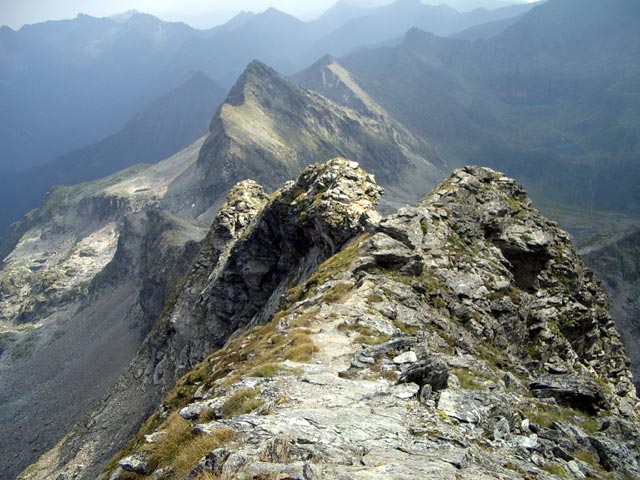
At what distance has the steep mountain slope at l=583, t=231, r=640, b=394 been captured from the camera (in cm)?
13538

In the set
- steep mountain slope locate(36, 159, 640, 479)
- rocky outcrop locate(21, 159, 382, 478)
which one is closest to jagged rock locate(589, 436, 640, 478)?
Answer: steep mountain slope locate(36, 159, 640, 479)

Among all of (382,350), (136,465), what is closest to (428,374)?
(382,350)

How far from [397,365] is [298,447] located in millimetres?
8726

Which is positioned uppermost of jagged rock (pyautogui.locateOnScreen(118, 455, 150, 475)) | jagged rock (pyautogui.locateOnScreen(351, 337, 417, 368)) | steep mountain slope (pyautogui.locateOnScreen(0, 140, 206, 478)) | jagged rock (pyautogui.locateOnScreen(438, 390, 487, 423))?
jagged rock (pyautogui.locateOnScreen(118, 455, 150, 475))

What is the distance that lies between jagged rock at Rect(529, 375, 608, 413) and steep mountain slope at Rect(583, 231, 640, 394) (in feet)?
424

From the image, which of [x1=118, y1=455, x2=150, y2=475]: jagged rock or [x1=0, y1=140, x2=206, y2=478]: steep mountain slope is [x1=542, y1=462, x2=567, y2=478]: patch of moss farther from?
[x1=0, y1=140, x2=206, y2=478]: steep mountain slope

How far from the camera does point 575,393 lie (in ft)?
69.4

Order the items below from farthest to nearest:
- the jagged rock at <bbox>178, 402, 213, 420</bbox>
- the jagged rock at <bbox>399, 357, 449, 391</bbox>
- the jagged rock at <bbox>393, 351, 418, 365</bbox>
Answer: the jagged rock at <bbox>393, 351, 418, 365</bbox>
the jagged rock at <bbox>399, 357, 449, 391</bbox>
the jagged rock at <bbox>178, 402, 213, 420</bbox>

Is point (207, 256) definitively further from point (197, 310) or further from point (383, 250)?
point (383, 250)

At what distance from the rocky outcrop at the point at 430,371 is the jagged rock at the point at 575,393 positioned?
0.23ft

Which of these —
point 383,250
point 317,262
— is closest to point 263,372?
point 383,250

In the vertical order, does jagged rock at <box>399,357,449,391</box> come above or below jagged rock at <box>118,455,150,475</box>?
below

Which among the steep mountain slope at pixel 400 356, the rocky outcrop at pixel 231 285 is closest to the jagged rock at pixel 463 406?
the steep mountain slope at pixel 400 356

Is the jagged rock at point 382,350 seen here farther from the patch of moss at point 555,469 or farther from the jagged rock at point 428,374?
the patch of moss at point 555,469
